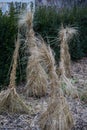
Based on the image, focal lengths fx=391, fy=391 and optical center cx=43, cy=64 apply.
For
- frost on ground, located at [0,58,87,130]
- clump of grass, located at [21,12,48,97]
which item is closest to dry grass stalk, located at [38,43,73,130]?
frost on ground, located at [0,58,87,130]

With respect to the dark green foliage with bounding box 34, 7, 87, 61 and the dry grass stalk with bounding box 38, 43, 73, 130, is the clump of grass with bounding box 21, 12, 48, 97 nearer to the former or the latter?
the dry grass stalk with bounding box 38, 43, 73, 130

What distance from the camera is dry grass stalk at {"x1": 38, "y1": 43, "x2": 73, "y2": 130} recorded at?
4977 mm

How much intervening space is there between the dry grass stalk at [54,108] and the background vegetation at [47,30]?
2.12 metres

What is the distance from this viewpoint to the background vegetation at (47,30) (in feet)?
23.7

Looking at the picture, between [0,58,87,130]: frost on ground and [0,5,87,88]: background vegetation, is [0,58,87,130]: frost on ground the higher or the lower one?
the lower one

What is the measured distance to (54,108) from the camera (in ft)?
16.7

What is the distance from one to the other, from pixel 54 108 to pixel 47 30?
13.8 feet

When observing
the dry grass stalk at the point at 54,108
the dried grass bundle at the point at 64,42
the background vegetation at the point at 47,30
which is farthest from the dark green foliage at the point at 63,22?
the dry grass stalk at the point at 54,108

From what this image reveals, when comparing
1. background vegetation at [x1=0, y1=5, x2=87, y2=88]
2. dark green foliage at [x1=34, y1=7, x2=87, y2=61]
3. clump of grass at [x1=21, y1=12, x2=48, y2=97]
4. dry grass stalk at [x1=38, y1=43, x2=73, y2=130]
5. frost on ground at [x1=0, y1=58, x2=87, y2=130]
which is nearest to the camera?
dry grass stalk at [x1=38, y1=43, x2=73, y2=130]

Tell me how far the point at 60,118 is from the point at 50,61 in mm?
772

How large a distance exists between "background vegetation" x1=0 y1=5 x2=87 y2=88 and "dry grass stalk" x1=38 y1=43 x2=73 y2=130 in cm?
212

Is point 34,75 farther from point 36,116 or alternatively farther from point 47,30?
point 47,30

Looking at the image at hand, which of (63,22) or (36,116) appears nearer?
(36,116)

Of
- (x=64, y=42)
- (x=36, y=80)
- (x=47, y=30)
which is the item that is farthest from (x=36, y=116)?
(x=47, y=30)
